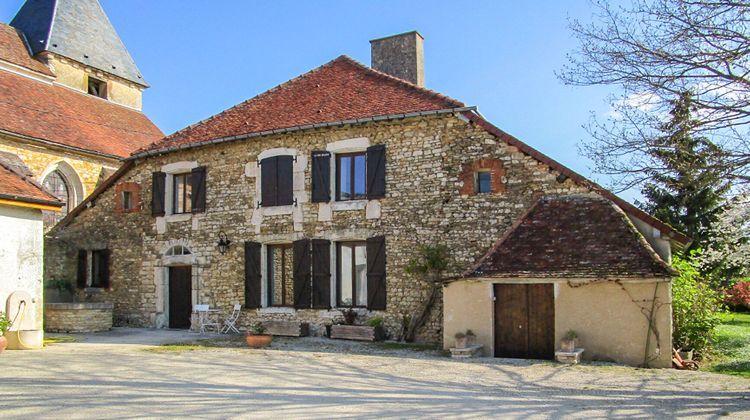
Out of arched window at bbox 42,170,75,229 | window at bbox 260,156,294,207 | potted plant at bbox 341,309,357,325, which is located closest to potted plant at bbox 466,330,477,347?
potted plant at bbox 341,309,357,325

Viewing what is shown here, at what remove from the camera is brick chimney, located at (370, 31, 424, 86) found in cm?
1659

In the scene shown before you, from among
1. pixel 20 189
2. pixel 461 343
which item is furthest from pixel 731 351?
pixel 20 189

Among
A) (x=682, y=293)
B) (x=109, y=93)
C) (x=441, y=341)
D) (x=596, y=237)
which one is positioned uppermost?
(x=109, y=93)

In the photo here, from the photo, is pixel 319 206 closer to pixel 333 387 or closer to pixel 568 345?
pixel 568 345

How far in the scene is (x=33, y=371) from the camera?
8938 mm

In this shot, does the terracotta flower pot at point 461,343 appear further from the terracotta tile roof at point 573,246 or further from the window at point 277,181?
the window at point 277,181

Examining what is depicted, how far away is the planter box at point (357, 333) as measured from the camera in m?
12.9

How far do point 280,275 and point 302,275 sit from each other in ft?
2.58

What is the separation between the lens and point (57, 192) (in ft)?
64.5

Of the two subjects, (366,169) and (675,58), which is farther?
(366,169)

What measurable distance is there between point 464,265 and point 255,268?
16.0ft

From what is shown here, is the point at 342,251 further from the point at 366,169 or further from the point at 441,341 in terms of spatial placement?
the point at 441,341

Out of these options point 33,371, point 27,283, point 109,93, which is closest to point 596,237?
point 33,371

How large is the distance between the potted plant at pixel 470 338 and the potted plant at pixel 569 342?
1.52 m
